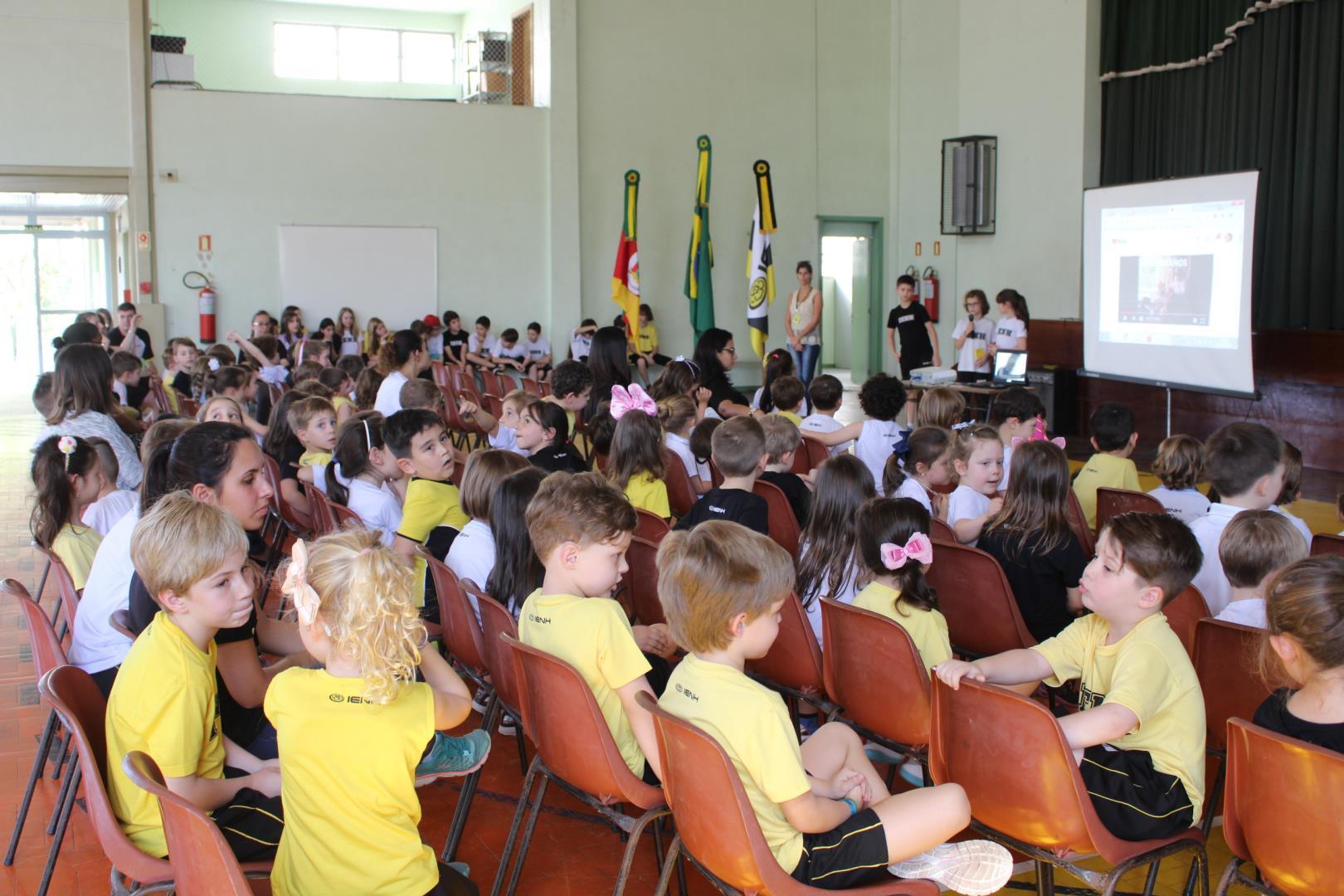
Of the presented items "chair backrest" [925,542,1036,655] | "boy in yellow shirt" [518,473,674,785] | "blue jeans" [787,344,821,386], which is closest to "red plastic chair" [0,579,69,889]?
"boy in yellow shirt" [518,473,674,785]

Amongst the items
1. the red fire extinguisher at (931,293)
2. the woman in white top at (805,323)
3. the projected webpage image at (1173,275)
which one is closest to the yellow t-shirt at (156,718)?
the projected webpage image at (1173,275)

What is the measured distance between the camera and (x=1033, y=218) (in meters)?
11.9

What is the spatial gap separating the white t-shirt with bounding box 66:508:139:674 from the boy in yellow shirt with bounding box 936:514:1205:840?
6.20ft

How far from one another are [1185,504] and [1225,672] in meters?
1.74

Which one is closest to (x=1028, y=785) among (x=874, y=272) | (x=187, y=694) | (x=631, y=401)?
(x=187, y=694)

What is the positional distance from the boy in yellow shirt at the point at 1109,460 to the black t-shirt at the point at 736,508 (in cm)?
161

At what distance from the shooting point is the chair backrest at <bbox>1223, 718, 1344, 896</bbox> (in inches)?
71.6

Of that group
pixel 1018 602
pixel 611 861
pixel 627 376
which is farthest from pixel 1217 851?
pixel 627 376

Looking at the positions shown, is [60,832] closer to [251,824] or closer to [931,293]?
[251,824]

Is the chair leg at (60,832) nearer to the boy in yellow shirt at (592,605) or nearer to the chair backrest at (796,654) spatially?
the boy in yellow shirt at (592,605)

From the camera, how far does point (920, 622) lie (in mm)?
2742

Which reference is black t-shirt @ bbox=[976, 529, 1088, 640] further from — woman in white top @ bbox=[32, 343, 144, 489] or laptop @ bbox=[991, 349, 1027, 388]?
laptop @ bbox=[991, 349, 1027, 388]

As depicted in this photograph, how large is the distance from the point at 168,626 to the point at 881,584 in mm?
1604

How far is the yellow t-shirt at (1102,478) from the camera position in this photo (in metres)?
4.60
